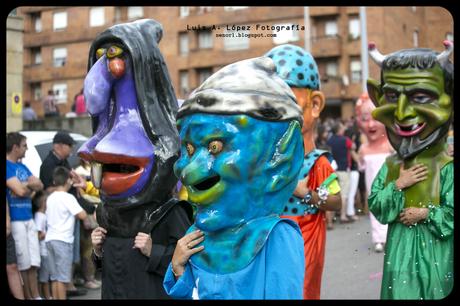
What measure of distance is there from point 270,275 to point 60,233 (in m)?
4.35

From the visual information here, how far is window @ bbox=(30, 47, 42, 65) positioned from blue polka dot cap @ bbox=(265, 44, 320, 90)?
30126 mm

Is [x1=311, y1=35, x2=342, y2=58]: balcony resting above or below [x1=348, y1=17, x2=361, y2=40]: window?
below

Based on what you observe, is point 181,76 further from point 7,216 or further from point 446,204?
point 446,204

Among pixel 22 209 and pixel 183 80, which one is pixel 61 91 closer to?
pixel 183 80

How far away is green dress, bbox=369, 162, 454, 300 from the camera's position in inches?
154

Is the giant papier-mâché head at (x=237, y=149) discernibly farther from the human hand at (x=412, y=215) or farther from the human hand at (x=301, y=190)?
the human hand at (x=412, y=215)

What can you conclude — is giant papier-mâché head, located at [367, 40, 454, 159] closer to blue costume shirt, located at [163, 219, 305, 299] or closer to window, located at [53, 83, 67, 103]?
blue costume shirt, located at [163, 219, 305, 299]

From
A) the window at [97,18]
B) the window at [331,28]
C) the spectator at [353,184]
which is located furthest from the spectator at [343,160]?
the window at [97,18]

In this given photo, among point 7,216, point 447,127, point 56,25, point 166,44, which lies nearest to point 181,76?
point 166,44

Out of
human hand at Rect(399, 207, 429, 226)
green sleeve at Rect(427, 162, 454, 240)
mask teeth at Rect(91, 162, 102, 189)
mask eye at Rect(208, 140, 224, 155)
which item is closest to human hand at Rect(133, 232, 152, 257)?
mask teeth at Rect(91, 162, 102, 189)

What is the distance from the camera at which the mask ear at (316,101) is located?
14.3 ft

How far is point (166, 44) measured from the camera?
29.9 meters

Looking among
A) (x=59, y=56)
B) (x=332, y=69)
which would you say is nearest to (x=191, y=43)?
(x=332, y=69)

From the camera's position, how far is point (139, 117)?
3643 mm
